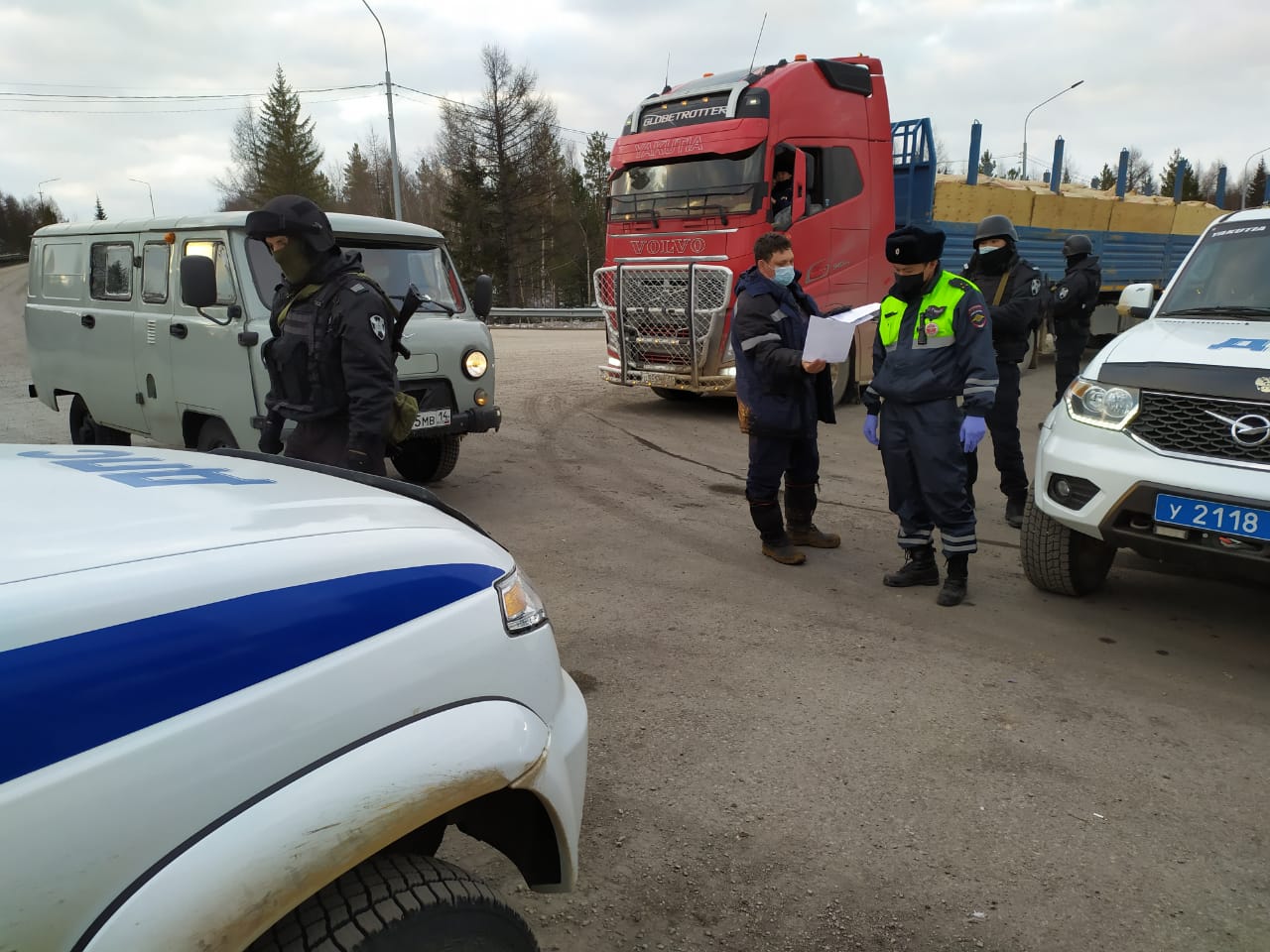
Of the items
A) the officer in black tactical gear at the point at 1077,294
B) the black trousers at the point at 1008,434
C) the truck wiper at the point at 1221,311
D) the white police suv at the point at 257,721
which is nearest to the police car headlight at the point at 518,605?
the white police suv at the point at 257,721

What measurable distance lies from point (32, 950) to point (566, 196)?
44.6 m

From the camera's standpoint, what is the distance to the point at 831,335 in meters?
4.50

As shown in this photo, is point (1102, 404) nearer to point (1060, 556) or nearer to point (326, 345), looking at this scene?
point (1060, 556)

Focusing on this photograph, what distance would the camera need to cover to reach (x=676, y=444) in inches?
Result: 344

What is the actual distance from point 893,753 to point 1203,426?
1893 mm

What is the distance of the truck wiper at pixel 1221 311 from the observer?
4188mm

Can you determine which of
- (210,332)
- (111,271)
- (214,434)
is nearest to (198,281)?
(210,332)

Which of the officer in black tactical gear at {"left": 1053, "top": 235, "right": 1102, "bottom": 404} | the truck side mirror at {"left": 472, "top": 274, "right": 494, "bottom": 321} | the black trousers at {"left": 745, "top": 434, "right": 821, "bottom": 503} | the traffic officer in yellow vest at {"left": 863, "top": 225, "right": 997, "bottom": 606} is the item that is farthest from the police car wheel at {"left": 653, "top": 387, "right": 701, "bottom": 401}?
the traffic officer in yellow vest at {"left": 863, "top": 225, "right": 997, "bottom": 606}

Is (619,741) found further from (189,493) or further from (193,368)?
(193,368)

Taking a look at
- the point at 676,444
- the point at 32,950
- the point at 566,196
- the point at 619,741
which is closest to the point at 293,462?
the point at 32,950

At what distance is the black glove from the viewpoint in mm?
3918

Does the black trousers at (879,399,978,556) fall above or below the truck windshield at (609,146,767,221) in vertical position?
below

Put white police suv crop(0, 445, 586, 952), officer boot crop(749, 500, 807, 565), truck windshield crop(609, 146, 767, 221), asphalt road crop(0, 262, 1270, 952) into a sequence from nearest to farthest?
1. white police suv crop(0, 445, 586, 952)
2. asphalt road crop(0, 262, 1270, 952)
3. officer boot crop(749, 500, 807, 565)
4. truck windshield crop(609, 146, 767, 221)

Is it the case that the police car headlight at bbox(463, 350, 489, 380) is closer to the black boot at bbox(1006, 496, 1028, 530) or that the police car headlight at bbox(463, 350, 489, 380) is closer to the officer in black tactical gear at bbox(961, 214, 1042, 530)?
the officer in black tactical gear at bbox(961, 214, 1042, 530)
